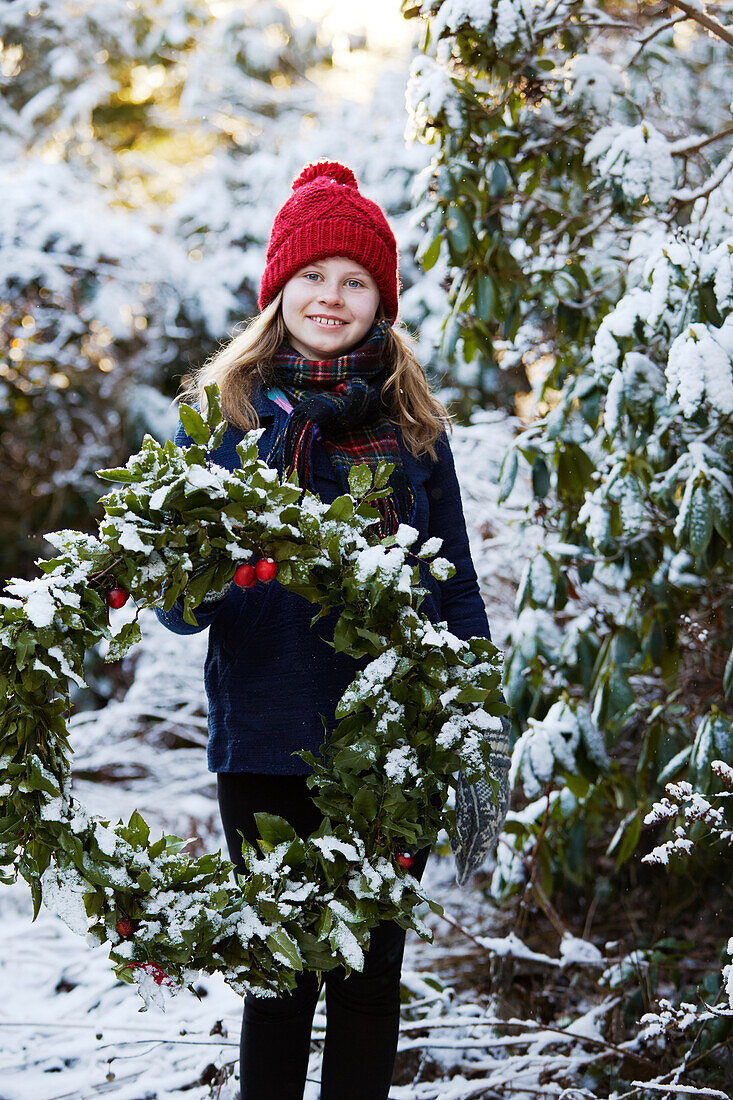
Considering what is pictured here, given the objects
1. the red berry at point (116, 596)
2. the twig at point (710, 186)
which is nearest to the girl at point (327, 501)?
A: the red berry at point (116, 596)

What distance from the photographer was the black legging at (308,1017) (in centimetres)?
144

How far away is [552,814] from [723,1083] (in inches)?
22.4

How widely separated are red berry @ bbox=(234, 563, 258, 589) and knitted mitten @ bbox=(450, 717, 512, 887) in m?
0.48

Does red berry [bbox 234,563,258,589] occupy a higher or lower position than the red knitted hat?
lower

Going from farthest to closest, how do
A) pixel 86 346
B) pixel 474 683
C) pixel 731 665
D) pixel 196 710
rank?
pixel 86 346 < pixel 196 710 < pixel 731 665 < pixel 474 683

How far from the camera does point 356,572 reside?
1328 millimetres

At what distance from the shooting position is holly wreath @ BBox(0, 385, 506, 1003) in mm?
1280

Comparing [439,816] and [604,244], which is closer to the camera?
[439,816]

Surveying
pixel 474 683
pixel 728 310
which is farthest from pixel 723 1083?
pixel 728 310

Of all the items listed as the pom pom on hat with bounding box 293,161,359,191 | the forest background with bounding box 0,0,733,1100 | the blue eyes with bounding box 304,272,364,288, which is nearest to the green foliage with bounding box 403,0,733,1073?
the forest background with bounding box 0,0,733,1100

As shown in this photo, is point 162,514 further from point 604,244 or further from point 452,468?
point 604,244

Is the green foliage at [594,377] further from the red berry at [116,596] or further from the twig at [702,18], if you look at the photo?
the red berry at [116,596]

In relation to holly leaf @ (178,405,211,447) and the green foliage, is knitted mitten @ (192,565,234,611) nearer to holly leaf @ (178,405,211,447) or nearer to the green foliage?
holly leaf @ (178,405,211,447)

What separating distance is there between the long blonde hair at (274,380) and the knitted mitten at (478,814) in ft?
1.64
